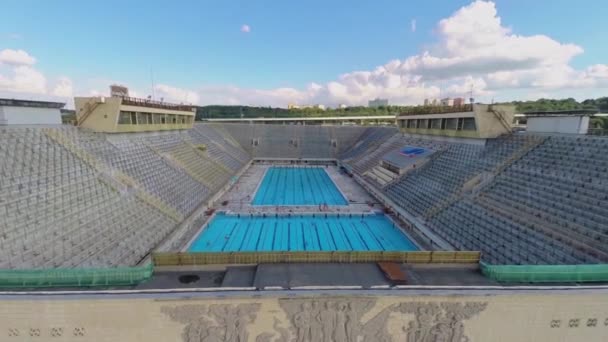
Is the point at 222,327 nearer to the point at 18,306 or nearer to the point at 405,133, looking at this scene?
the point at 18,306

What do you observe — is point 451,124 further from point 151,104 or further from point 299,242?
point 151,104

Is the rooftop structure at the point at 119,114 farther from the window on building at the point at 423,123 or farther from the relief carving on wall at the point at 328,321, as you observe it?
the window on building at the point at 423,123

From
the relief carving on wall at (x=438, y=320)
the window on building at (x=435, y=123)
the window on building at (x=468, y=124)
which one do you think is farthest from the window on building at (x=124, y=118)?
the window on building at (x=435, y=123)

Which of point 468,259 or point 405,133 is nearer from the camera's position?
point 468,259

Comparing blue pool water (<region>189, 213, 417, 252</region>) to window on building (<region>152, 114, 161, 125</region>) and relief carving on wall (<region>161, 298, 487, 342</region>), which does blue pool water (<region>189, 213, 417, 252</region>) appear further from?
window on building (<region>152, 114, 161, 125</region>)

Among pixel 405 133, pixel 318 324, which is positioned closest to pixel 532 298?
pixel 318 324

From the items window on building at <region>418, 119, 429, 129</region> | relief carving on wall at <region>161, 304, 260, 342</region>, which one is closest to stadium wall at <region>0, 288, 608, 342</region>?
relief carving on wall at <region>161, 304, 260, 342</region>
